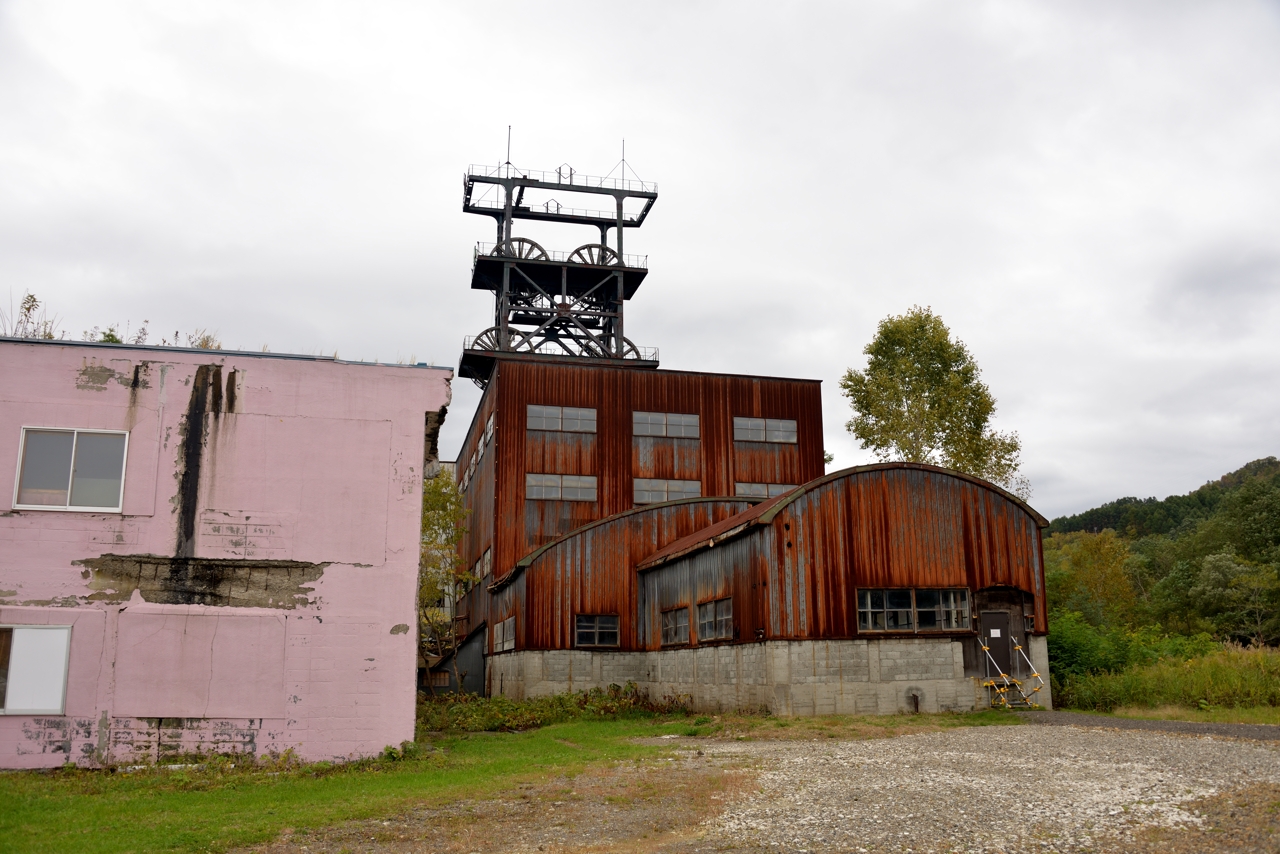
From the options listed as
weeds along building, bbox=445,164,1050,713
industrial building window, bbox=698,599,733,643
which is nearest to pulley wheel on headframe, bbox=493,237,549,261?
weeds along building, bbox=445,164,1050,713

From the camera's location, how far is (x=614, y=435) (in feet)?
Answer: 131

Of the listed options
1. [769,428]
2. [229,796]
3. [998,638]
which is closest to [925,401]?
[769,428]

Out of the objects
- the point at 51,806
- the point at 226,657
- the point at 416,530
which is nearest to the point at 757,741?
the point at 416,530

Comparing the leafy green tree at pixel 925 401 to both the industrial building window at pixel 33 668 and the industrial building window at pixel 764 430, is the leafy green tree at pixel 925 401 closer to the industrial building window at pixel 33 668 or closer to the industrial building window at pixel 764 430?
the industrial building window at pixel 764 430

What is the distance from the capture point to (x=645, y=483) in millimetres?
39938

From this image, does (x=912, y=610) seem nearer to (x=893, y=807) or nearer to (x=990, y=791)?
(x=990, y=791)

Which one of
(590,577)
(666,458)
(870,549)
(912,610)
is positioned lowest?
(912,610)

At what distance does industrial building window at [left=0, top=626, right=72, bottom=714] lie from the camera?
15430 mm

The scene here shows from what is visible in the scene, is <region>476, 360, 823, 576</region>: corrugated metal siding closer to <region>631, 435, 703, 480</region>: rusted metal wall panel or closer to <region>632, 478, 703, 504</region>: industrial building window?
<region>631, 435, 703, 480</region>: rusted metal wall panel

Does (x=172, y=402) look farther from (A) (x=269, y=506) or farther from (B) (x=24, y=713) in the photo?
(B) (x=24, y=713)

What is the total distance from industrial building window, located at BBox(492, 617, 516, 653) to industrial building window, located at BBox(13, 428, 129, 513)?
18.1 meters

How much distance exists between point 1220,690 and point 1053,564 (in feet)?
159

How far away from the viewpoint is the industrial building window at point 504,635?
33400 mm

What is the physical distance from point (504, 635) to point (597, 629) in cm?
486
